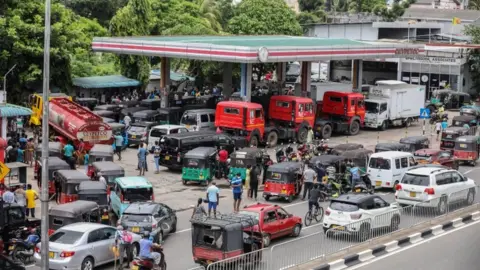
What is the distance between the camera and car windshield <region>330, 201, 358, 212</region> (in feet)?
79.7

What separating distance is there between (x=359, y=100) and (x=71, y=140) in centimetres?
1851

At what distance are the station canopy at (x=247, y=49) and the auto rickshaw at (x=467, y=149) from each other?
10.9 meters

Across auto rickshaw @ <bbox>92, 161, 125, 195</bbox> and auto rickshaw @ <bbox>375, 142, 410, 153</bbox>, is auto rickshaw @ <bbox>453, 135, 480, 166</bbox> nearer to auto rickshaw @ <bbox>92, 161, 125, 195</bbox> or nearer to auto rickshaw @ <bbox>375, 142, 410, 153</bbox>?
auto rickshaw @ <bbox>375, 142, 410, 153</bbox>

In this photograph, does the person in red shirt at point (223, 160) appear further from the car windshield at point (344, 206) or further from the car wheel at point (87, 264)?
the car wheel at point (87, 264)

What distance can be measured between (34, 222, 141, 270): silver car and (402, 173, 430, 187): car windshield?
35.0 ft

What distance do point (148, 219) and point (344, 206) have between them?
5.76 meters

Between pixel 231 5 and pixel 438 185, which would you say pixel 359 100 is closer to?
pixel 438 185

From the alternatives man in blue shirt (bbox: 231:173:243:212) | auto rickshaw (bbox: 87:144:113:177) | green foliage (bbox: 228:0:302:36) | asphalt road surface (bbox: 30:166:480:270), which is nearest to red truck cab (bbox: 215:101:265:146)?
auto rickshaw (bbox: 87:144:113:177)

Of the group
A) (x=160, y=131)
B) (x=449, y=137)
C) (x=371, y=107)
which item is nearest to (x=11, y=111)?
(x=160, y=131)

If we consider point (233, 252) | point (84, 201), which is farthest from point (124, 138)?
point (233, 252)

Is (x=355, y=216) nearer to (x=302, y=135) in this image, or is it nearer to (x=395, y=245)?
(x=395, y=245)

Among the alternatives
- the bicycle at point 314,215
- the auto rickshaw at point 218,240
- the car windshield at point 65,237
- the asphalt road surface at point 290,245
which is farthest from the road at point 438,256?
the car windshield at point 65,237

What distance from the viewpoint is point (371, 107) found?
5116 centimetres

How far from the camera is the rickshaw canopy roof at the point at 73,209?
2306 cm
